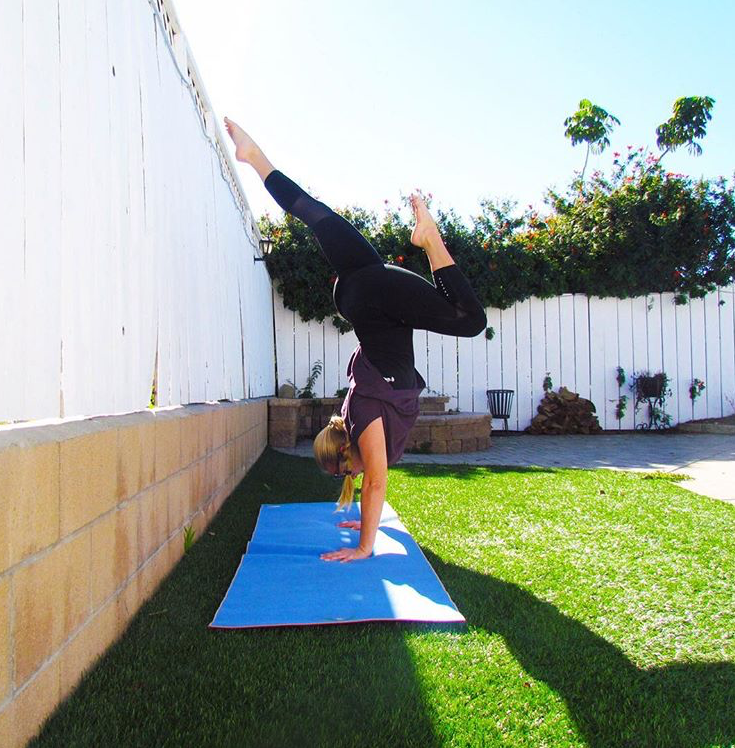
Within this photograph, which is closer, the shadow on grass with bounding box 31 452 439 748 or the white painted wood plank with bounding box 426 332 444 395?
the shadow on grass with bounding box 31 452 439 748

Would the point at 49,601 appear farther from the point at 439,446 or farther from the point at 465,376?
the point at 465,376

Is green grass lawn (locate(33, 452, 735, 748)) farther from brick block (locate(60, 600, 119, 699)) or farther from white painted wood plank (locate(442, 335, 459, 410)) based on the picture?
white painted wood plank (locate(442, 335, 459, 410))

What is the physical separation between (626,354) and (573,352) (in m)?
0.90

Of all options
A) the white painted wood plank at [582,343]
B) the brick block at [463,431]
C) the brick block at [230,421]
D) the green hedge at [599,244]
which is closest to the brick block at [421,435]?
the brick block at [463,431]

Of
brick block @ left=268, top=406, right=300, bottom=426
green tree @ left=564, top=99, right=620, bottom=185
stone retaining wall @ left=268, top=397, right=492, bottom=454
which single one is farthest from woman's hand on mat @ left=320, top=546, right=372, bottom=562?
green tree @ left=564, top=99, right=620, bottom=185

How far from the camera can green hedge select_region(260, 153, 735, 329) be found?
31.4ft

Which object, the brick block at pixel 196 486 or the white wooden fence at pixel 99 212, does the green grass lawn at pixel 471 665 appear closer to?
the brick block at pixel 196 486

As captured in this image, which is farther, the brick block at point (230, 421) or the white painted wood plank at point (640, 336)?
the white painted wood plank at point (640, 336)

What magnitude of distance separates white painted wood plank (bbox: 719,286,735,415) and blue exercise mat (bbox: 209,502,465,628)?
9.37 meters

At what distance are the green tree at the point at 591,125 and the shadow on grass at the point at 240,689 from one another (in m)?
17.7

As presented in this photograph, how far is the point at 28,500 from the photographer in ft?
4.05

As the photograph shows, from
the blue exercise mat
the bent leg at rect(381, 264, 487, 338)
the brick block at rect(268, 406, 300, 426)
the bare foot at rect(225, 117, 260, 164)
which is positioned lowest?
the blue exercise mat

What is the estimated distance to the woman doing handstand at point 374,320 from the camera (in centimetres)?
237

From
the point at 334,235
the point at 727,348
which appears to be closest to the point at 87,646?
the point at 334,235
